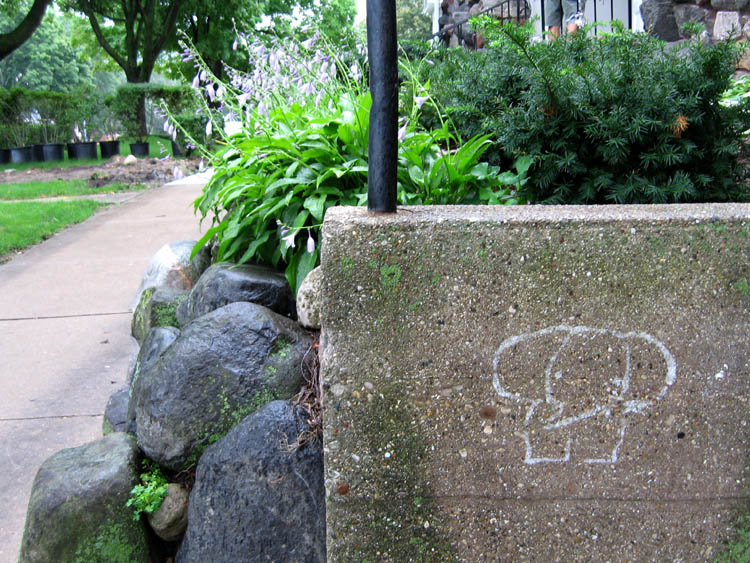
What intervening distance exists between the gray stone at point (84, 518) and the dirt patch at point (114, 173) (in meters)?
9.85

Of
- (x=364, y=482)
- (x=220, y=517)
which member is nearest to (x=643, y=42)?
(x=364, y=482)

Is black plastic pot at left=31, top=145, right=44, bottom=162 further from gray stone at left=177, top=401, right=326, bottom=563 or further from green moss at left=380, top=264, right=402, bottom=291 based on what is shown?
green moss at left=380, top=264, right=402, bottom=291

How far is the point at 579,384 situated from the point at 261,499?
1099 millimetres

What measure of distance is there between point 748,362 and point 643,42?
68.9 inches

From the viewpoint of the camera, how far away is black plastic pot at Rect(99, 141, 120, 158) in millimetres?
20203

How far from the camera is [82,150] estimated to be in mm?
19766

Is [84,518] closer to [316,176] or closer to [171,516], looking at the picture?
[171,516]

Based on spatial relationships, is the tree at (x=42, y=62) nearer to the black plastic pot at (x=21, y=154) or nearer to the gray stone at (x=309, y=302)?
the black plastic pot at (x=21, y=154)

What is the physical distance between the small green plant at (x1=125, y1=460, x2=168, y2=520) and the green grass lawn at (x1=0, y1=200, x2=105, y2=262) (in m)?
5.50

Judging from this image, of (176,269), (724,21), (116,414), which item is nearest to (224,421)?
(116,414)

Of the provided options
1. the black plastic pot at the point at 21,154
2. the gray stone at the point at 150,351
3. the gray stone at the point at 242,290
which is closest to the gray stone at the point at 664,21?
the gray stone at the point at 242,290

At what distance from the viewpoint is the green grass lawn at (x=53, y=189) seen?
11.7m

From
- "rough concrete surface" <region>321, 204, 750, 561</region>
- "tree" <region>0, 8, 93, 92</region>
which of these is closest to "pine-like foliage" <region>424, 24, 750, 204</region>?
"rough concrete surface" <region>321, 204, 750, 561</region>

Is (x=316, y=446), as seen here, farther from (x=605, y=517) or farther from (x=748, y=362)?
Result: (x=748, y=362)
